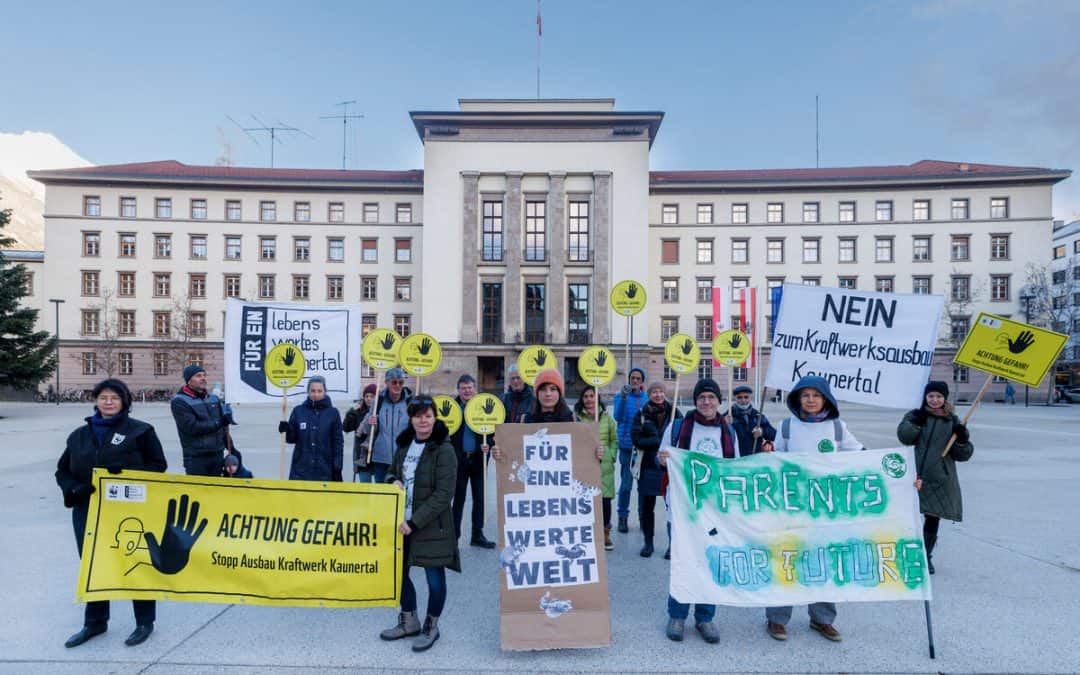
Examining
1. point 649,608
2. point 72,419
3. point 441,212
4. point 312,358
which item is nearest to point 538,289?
point 441,212

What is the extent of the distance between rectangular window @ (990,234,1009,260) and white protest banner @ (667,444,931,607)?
5310cm

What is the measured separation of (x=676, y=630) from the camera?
4.22 m

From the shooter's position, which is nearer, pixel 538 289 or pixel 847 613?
pixel 847 613

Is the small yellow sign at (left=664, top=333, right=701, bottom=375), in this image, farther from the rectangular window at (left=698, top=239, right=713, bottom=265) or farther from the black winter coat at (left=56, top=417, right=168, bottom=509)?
the rectangular window at (left=698, top=239, right=713, bottom=265)

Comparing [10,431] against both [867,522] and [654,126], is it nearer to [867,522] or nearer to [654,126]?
[867,522]

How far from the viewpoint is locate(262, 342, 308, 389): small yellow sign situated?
20.9 feet

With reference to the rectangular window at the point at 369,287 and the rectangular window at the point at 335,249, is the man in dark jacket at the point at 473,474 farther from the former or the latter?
the rectangular window at the point at 335,249

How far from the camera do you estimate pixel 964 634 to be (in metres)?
4.34

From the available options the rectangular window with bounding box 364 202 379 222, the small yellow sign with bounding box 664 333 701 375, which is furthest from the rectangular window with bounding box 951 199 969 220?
the small yellow sign with bounding box 664 333 701 375

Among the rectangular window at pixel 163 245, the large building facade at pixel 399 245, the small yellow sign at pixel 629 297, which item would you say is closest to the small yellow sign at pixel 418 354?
the small yellow sign at pixel 629 297

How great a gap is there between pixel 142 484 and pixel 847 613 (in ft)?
18.9

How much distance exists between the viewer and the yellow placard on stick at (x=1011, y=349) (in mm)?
4871

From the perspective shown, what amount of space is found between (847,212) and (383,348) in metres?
48.1

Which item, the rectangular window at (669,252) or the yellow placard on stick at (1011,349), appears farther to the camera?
the rectangular window at (669,252)
